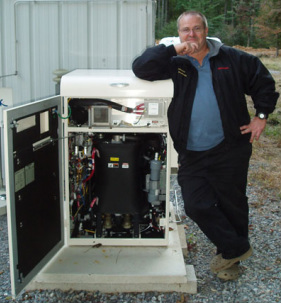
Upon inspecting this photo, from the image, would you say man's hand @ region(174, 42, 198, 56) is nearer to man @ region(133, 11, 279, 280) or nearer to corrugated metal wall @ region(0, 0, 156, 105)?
man @ region(133, 11, 279, 280)

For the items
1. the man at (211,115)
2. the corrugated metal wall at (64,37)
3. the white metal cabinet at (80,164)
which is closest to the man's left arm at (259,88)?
the man at (211,115)

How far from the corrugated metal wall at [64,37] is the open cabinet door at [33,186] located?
210 cm

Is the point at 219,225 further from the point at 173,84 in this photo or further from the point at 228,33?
the point at 228,33

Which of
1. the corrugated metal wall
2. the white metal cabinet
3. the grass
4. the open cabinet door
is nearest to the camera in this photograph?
the open cabinet door

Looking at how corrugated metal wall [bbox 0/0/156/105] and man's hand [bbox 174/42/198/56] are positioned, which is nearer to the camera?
man's hand [bbox 174/42/198/56]

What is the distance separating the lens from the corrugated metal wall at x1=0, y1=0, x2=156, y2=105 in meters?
5.64

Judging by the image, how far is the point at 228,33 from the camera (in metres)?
44.4

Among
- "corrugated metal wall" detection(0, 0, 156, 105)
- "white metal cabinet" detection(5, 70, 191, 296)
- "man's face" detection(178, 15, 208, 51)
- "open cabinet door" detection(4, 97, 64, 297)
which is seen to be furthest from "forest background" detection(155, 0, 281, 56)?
"open cabinet door" detection(4, 97, 64, 297)

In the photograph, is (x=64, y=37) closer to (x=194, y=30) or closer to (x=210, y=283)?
(x=194, y=30)

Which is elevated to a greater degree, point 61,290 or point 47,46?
point 47,46

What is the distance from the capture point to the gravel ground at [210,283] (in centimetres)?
369

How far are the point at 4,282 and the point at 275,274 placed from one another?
7.92 feet

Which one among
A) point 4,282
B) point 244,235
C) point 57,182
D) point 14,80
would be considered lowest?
point 4,282

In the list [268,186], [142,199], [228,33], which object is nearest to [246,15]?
[228,33]
